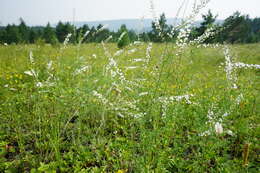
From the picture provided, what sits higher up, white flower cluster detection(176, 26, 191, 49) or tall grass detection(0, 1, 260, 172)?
white flower cluster detection(176, 26, 191, 49)

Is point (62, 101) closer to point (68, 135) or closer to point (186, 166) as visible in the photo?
point (68, 135)

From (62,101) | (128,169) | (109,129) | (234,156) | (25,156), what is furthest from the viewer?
(109,129)

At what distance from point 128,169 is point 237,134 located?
1526 millimetres

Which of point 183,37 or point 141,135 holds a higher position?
point 183,37

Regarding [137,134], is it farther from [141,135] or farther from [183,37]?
[183,37]

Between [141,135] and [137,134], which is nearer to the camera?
[141,135]

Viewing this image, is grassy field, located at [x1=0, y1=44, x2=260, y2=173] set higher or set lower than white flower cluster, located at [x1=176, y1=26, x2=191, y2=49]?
lower

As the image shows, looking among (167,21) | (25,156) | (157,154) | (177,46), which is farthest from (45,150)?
(167,21)

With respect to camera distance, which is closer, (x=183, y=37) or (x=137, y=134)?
(x=183, y=37)

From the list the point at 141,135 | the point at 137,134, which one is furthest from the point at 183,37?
the point at 137,134

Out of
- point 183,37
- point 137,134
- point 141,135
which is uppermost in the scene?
point 183,37

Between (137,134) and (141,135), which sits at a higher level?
(141,135)

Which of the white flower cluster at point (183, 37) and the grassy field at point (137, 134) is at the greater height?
the white flower cluster at point (183, 37)

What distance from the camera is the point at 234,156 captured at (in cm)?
224
